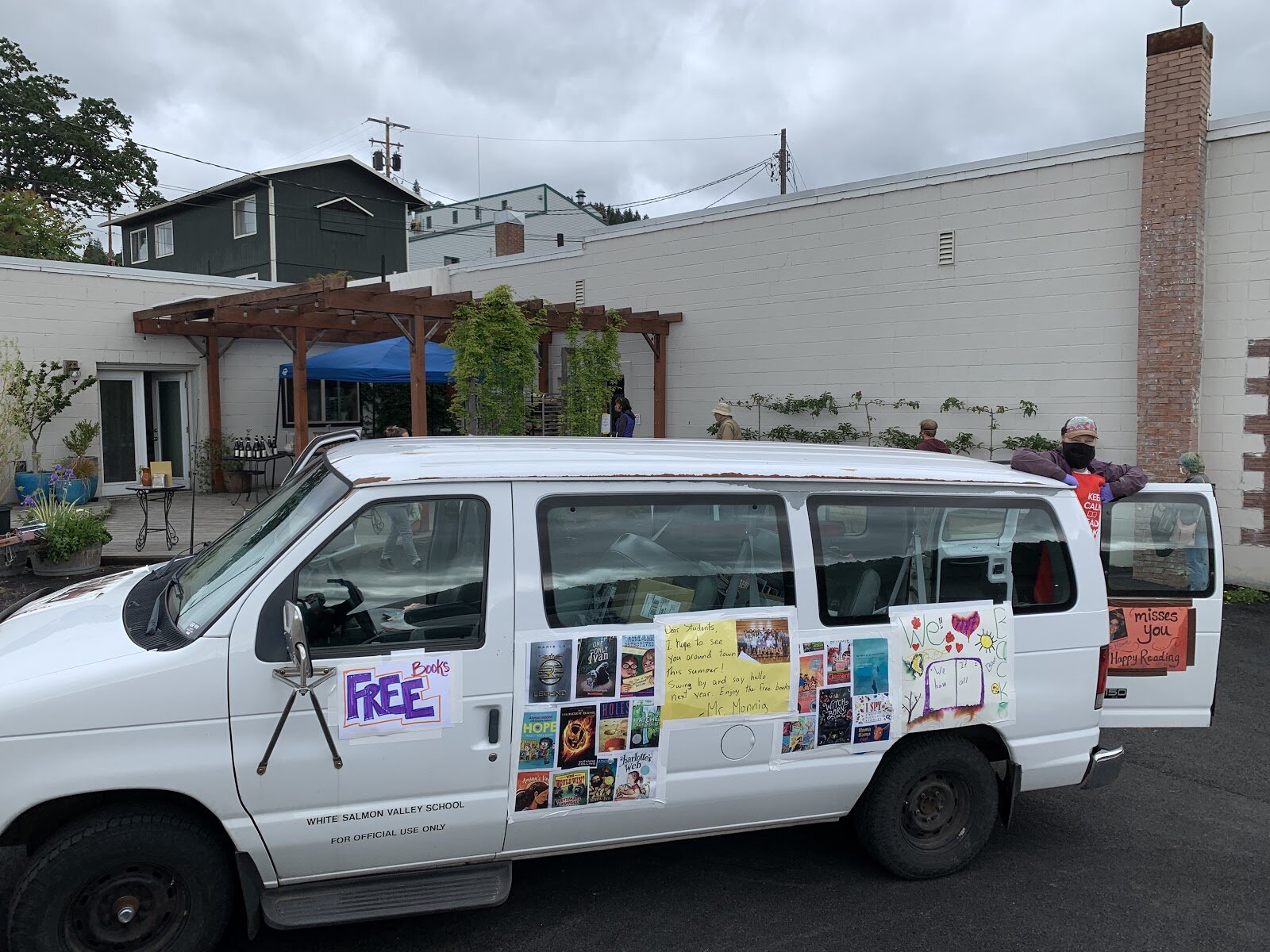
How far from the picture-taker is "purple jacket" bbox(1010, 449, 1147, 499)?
4.59 m

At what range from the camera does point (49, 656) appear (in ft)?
10.0

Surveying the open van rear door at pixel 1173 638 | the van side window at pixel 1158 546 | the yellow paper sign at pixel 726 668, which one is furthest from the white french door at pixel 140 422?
the open van rear door at pixel 1173 638

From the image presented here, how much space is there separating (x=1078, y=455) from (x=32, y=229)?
33.1 metres

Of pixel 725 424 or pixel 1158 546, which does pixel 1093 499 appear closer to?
pixel 1158 546

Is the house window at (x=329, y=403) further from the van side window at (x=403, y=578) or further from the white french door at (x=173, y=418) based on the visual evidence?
the van side window at (x=403, y=578)

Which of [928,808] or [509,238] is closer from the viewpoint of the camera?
[928,808]

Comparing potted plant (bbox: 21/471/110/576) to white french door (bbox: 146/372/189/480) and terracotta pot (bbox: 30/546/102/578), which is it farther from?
white french door (bbox: 146/372/189/480)

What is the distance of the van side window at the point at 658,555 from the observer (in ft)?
11.3

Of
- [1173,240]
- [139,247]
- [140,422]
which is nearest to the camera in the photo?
[1173,240]

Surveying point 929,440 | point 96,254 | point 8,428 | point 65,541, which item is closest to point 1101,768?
point 929,440

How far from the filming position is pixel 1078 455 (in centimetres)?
513

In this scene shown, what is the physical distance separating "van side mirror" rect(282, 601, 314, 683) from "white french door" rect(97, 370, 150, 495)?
1528 cm

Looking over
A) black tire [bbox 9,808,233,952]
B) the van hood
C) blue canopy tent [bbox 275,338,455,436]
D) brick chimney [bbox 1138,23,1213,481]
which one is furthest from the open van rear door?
blue canopy tent [bbox 275,338,455,436]

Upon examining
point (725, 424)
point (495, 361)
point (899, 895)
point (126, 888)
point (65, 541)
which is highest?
point (495, 361)
